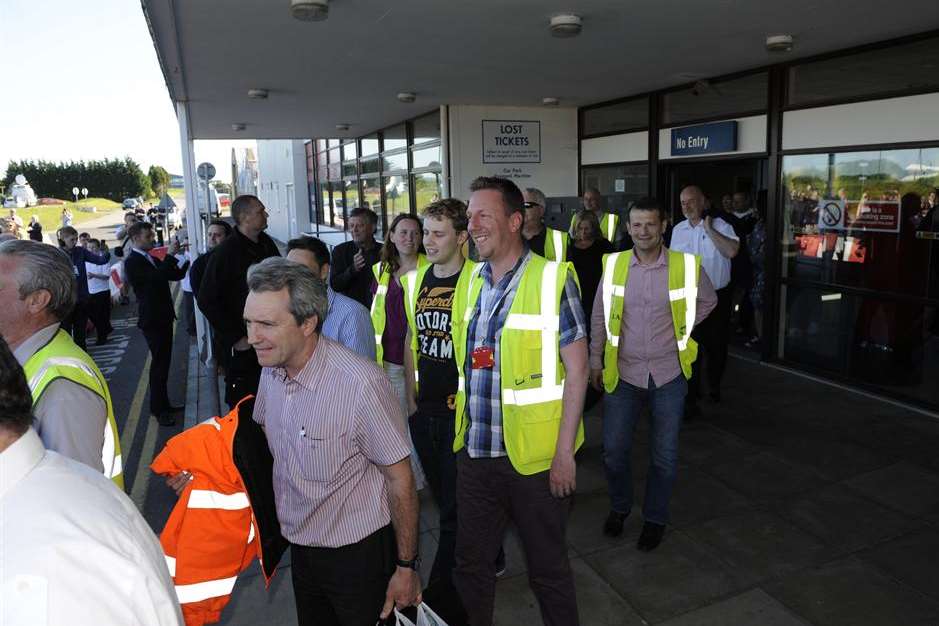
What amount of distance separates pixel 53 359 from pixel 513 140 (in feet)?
31.9

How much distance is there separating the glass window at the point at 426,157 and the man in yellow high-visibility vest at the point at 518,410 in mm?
9126

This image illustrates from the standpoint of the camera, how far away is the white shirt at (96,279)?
10477 mm

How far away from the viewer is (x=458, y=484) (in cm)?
289

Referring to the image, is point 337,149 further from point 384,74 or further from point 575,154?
point 384,74

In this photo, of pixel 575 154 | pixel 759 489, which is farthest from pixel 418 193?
pixel 759 489

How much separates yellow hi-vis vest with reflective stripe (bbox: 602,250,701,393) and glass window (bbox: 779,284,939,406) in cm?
354

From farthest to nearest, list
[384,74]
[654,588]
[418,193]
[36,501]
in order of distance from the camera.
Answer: [418,193] < [384,74] < [654,588] < [36,501]

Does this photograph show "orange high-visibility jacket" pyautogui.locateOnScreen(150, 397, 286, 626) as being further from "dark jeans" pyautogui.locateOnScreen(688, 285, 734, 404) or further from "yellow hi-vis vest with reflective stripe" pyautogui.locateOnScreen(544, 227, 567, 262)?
"dark jeans" pyautogui.locateOnScreen(688, 285, 734, 404)

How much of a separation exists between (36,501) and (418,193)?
12.5m

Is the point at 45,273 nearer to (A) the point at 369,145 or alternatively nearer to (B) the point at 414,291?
(B) the point at 414,291

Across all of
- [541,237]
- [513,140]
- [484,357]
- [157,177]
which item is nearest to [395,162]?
[513,140]

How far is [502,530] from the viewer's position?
287 cm

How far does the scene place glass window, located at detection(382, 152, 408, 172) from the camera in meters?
13.8

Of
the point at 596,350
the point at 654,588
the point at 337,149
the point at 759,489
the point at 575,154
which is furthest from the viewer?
the point at 337,149
